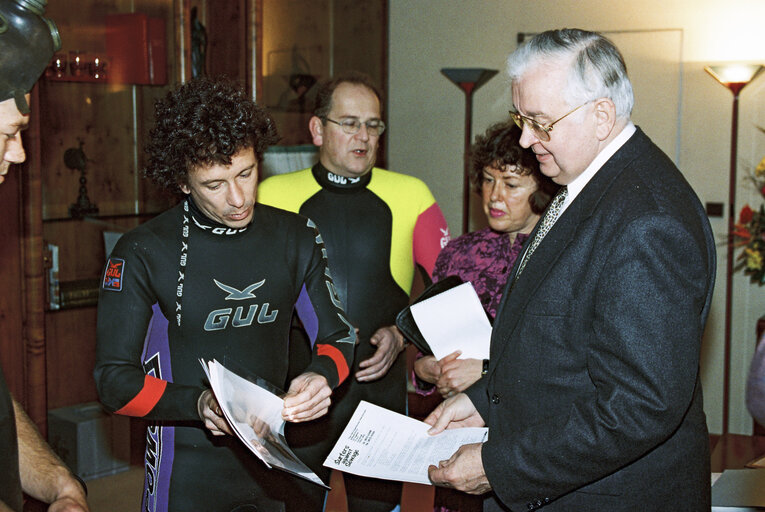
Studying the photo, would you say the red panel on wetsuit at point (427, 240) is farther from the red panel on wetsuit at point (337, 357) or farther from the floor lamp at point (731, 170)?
the floor lamp at point (731, 170)

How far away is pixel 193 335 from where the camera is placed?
1.85m

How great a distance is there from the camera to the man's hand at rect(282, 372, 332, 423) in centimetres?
169

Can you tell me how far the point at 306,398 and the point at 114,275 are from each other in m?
0.52

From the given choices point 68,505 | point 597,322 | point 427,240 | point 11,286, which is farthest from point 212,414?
point 11,286

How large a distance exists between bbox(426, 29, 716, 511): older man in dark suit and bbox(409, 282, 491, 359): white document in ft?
1.77

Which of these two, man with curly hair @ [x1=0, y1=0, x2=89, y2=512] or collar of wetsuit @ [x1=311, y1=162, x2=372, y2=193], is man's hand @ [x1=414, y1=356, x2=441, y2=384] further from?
man with curly hair @ [x1=0, y1=0, x2=89, y2=512]

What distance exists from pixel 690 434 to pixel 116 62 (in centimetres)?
322

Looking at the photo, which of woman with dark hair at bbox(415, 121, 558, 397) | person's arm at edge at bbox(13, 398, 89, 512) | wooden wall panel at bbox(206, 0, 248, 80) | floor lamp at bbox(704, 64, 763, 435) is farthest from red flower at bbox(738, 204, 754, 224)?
person's arm at edge at bbox(13, 398, 89, 512)

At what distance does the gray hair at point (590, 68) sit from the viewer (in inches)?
56.5

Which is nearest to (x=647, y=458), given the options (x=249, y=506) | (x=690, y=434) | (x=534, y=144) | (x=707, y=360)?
(x=690, y=434)

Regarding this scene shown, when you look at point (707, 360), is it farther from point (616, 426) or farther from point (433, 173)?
point (616, 426)

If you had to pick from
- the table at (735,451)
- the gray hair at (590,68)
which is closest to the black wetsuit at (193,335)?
the gray hair at (590,68)

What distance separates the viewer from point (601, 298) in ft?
4.37

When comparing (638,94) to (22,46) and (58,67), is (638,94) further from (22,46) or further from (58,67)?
(22,46)
